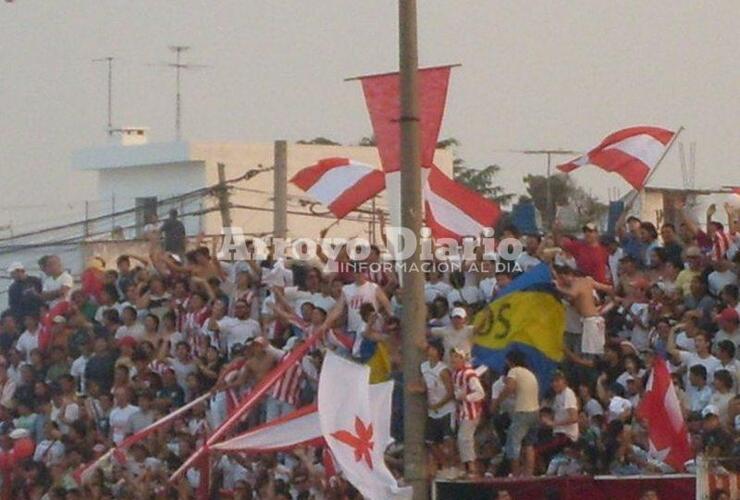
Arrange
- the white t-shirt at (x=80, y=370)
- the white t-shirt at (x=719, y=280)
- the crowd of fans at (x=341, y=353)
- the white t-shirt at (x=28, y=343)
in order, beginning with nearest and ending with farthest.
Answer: the crowd of fans at (x=341, y=353), the white t-shirt at (x=719, y=280), the white t-shirt at (x=80, y=370), the white t-shirt at (x=28, y=343)

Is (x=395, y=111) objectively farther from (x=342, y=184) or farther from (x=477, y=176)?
(x=477, y=176)

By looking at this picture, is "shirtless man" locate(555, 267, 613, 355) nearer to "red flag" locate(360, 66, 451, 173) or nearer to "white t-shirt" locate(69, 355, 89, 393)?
"red flag" locate(360, 66, 451, 173)

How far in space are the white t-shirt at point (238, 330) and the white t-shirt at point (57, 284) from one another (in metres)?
3.62

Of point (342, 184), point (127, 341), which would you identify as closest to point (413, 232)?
point (342, 184)

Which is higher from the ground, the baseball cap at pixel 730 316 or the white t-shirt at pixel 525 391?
the baseball cap at pixel 730 316

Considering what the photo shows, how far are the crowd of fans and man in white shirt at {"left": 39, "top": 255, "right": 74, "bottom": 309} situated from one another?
32 mm

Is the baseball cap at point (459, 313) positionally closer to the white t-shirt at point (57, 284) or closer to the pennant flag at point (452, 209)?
the pennant flag at point (452, 209)

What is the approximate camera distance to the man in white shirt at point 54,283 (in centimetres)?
2639

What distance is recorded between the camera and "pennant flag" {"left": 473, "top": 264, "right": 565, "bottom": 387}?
19.6 meters

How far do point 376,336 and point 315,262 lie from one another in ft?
13.4

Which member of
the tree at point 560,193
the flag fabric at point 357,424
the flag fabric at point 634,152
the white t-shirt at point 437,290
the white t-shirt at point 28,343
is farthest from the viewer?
the tree at point 560,193

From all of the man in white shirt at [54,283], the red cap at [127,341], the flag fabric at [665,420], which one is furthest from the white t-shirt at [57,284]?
the flag fabric at [665,420]

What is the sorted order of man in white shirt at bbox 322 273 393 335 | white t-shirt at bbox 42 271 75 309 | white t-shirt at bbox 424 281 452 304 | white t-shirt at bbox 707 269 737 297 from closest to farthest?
white t-shirt at bbox 707 269 737 297, man in white shirt at bbox 322 273 393 335, white t-shirt at bbox 424 281 452 304, white t-shirt at bbox 42 271 75 309

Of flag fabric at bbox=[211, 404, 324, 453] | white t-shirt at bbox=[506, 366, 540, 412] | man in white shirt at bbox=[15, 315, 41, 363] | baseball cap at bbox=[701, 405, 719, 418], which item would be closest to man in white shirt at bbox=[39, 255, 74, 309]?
man in white shirt at bbox=[15, 315, 41, 363]
